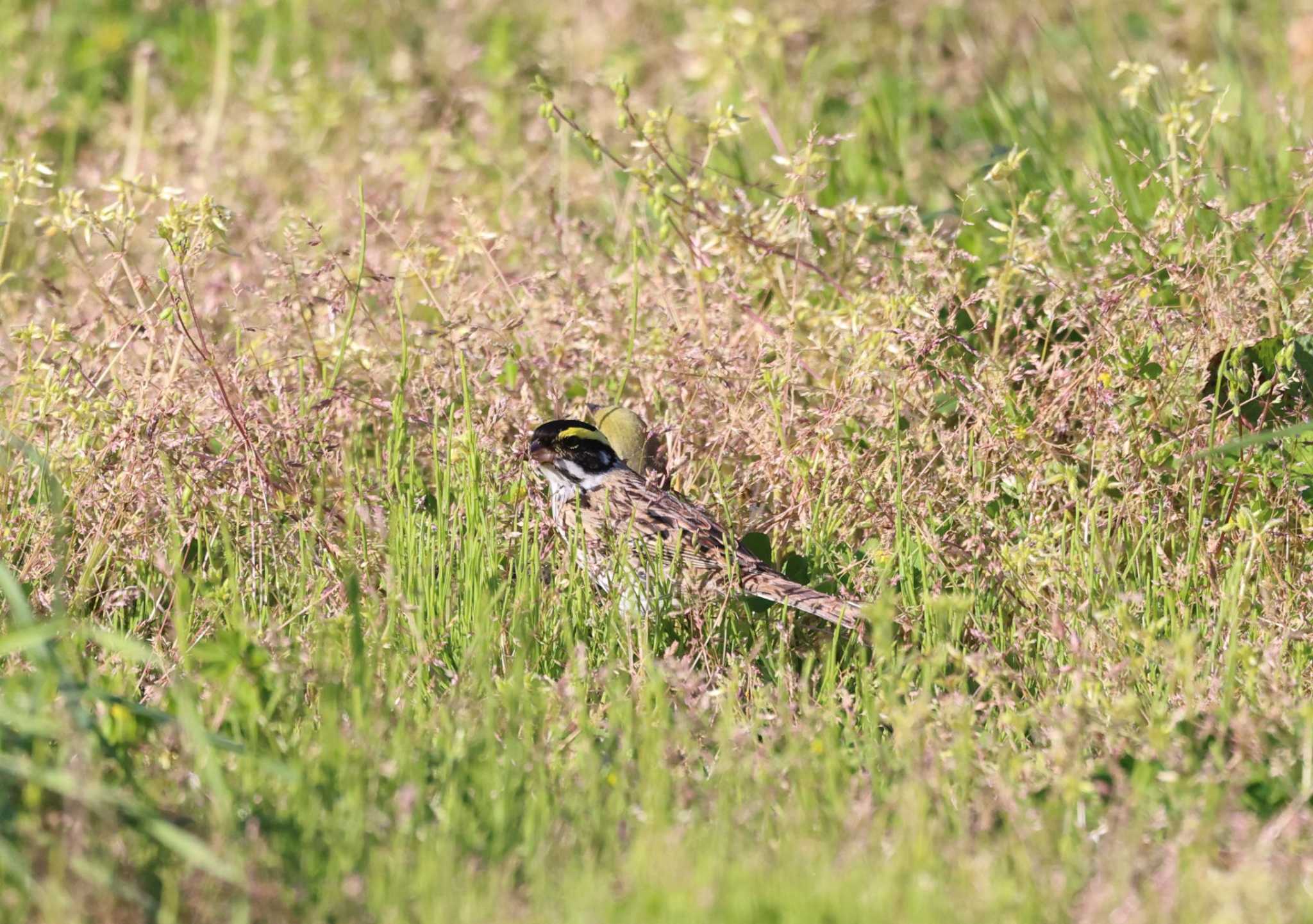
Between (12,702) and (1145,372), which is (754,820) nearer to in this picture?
(12,702)

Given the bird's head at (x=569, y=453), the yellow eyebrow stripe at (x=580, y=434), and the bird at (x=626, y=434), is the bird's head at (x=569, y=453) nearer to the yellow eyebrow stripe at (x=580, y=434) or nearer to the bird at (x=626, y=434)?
the yellow eyebrow stripe at (x=580, y=434)

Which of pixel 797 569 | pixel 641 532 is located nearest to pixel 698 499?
pixel 641 532

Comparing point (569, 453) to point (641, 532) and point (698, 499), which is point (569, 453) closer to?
point (641, 532)

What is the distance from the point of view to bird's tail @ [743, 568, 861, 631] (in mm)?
5027

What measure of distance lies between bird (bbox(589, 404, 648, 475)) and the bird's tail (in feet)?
3.00

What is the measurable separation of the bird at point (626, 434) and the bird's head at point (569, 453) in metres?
0.22

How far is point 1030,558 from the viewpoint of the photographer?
5.07 metres

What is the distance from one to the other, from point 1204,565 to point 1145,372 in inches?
26.2

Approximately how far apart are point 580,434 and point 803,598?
3.33 feet

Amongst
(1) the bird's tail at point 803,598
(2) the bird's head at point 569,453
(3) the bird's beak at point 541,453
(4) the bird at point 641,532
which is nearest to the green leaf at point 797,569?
(4) the bird at point 641,532

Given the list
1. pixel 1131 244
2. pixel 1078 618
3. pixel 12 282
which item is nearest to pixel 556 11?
pixel 12 282

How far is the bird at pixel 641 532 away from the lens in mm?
5121

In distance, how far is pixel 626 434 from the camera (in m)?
6.02

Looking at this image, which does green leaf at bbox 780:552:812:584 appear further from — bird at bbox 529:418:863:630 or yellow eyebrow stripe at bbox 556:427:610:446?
yellow eyebrow stripe at bbox 556:427:610:446
